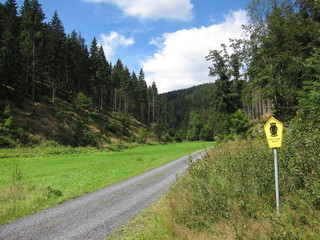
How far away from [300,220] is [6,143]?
33343mm

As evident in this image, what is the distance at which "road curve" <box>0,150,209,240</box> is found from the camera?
19.3 ft

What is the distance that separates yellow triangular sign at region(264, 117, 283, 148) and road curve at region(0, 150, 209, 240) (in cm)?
476

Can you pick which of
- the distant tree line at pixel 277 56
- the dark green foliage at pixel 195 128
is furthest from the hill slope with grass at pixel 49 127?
the dark green foliage at pixel 195 128

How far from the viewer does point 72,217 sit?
280 inches

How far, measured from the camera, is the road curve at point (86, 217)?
588 centimetres

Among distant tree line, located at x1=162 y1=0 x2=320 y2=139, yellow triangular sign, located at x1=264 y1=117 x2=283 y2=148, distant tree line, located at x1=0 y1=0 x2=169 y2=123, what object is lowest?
yellow triangular sign, located at x1=264 y1=117 x2=283 y2=148

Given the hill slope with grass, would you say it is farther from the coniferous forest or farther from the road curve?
the road curve

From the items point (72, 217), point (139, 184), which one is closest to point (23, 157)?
point (139, 184)

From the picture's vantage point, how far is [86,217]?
23.0 ft

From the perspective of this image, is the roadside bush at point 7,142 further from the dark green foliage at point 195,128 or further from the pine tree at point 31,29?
the dark green foliage at point 195,128

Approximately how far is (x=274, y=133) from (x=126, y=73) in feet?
247

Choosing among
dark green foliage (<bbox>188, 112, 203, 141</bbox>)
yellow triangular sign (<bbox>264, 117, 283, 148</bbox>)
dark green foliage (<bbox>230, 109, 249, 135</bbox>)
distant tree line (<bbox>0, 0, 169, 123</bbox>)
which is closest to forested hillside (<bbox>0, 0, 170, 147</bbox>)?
distant tree line (<bbox>0, 0, 169, 123</bbox>)

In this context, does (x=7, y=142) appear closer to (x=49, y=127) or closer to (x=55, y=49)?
(x=49, y=127)

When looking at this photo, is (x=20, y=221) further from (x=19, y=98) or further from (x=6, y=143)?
(x=19, y=98)
